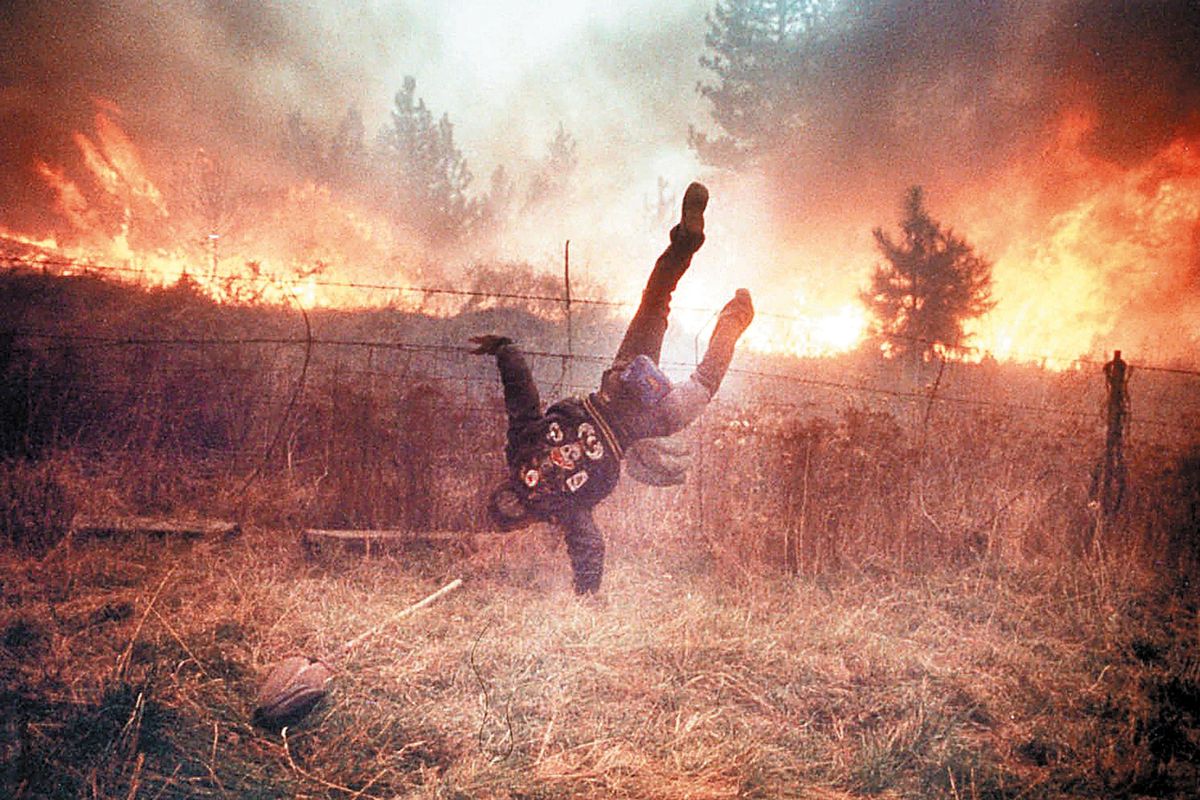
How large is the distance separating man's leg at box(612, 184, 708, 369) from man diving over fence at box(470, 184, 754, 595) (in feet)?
0.09

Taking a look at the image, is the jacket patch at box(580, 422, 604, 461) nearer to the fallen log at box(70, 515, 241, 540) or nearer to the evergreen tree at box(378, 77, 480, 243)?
the fallen log at box(70, 515, 241, 540)

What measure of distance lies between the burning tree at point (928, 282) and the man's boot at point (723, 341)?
15703 millimetres

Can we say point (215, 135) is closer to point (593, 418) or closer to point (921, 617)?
point (593, 418)

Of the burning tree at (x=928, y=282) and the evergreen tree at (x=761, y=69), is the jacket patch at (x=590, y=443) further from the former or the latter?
the evergreen tree at (x=761, y=69)

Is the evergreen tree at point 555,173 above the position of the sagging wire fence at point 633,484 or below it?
above

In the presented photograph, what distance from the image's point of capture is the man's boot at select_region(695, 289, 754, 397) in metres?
4.40

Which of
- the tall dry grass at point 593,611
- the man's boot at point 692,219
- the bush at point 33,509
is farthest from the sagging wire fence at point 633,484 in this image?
the man's boot at point 692,219

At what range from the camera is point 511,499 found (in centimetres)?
398

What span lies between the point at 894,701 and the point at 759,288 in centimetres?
2824

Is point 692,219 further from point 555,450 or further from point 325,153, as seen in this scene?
point 325,153

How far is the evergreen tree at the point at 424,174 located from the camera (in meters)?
32.9

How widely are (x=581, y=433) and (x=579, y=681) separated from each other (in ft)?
5.07

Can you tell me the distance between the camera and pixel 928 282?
58.4 ft

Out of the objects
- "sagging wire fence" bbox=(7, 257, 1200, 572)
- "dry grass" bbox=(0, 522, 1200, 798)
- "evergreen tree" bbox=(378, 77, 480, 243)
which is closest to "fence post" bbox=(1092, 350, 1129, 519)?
"sagging wire fence" bbox=(7, 257, 1200, 572)
